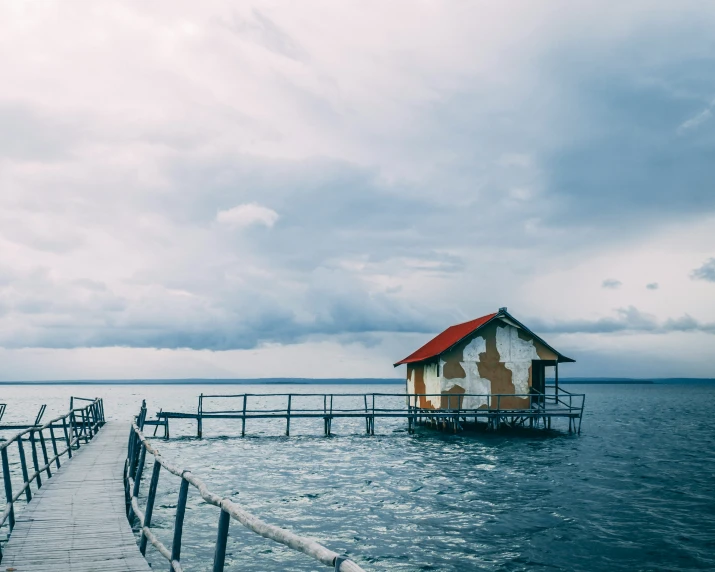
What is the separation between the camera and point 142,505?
64.2 ft

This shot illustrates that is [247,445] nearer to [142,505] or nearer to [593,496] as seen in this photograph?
[142,505]

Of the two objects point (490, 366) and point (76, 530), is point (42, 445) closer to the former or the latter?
point (76, 530)

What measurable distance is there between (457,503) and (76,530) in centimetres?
1288

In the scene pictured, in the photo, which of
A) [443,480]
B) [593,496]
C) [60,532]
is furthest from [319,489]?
[60,532]

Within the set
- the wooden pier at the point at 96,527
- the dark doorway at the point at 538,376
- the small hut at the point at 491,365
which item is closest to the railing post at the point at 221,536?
the wooden pier at the point at 96,527

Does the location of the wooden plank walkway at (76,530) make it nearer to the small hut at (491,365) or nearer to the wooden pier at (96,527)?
the wooden pier at (96,527)

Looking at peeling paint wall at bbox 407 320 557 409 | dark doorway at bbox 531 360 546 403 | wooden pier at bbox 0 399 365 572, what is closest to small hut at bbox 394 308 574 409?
peeling paint wall at bbox 407 320 557 409

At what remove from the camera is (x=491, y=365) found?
35.1m

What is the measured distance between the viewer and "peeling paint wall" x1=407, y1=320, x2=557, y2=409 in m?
34.7

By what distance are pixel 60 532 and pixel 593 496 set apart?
58.1 ft

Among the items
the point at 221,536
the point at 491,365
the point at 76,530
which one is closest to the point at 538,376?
the point at 491,365

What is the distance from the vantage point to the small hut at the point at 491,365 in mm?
34656

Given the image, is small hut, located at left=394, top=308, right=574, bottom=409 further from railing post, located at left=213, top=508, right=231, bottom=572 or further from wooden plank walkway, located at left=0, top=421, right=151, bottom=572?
railing post, located at left=213, top=508, right=231, bottom=572

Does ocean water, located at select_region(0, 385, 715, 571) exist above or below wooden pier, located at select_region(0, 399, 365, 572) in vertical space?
below
